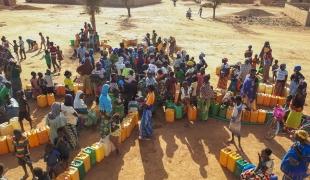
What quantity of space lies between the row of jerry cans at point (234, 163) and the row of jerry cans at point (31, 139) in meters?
5.25

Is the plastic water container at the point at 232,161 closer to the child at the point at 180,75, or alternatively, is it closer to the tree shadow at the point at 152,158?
the tree shadow at the point at 152,158

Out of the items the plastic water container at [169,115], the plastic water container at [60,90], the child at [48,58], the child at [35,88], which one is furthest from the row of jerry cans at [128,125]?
the child at [48,58]

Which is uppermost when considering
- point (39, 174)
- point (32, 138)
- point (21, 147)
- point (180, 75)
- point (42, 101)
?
point (180, 75)

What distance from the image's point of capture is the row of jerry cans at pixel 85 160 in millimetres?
7695

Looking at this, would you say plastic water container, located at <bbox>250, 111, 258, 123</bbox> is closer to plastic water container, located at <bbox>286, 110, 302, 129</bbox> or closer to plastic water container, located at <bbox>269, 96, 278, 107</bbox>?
plastic water container, located at <bbox>286, 110, 302, 129</bbox>

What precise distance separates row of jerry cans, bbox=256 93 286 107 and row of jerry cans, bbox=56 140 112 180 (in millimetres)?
6610

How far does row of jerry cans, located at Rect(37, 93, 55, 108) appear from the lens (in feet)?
40.2

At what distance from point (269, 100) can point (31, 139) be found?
28.7 feet

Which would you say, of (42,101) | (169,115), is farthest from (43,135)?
(169,115)

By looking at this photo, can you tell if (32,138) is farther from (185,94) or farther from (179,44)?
(179,44)

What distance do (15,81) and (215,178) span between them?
8473 mm

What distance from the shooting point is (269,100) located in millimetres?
12539

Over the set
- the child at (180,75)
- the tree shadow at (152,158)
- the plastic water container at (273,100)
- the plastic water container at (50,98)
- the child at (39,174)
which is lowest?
the tree shadow at (152,158)

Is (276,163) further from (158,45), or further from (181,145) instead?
(158,45)
